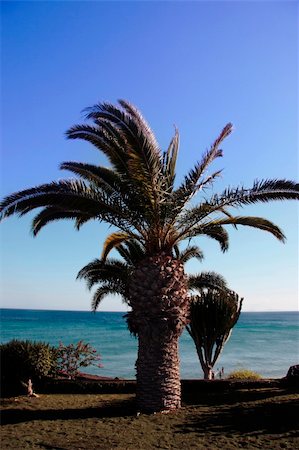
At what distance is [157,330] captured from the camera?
37.0 feet

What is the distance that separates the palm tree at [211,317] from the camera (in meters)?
18.3

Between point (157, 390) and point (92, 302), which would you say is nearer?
point (157, 390)

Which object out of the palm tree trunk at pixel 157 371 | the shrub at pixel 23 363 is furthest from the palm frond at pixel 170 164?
the shrub at pixel 23 363

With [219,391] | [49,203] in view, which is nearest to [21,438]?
[49,203]

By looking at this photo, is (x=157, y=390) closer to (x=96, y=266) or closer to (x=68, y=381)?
(x=68, y=381)

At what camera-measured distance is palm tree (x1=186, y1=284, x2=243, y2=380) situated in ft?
60.1

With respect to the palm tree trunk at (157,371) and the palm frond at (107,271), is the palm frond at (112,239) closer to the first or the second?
the palm frond at (107,271)

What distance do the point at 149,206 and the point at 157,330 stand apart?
3205mm

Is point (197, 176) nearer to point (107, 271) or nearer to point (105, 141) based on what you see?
point (105, 141)

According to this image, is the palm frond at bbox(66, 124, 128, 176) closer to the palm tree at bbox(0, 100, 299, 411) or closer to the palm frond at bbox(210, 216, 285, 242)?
the palm tree at bbox(0, 100, 299, 411)

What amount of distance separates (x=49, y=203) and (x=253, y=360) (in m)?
32.1

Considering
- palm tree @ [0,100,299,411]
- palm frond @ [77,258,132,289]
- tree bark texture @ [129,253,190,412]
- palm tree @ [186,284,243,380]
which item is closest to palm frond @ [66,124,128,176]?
palm tree @ [0,100,299,411]

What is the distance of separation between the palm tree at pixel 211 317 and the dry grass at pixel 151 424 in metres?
5.38

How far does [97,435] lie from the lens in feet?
28.9
